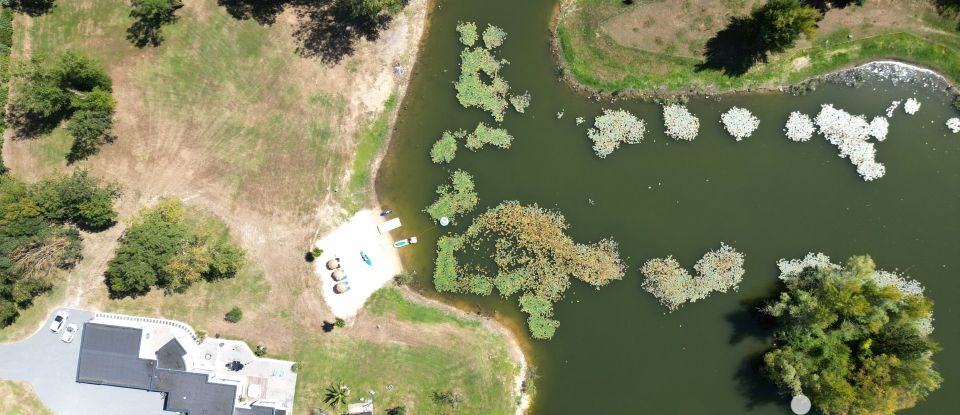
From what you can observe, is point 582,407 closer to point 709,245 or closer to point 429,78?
point 709,245

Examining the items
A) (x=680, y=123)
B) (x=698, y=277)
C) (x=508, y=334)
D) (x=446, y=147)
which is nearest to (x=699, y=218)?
(x=698, y=277)

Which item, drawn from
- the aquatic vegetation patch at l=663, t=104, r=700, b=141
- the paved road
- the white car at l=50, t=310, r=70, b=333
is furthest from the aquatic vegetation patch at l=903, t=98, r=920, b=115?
the white car at l=50, t=310, r=70, b=333

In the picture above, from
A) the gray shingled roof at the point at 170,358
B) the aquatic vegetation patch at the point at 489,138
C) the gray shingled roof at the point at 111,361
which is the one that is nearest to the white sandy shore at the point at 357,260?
the aquatic vegetation patch at the point at 489,138

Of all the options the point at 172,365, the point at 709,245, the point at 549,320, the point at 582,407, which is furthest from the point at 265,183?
the point at 709,245

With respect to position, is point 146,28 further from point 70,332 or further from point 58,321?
point 70,332

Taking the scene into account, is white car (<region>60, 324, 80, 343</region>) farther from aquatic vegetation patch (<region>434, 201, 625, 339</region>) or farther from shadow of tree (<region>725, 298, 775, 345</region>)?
shadow of tree (<region>725, 298, 775, 345</region>)
